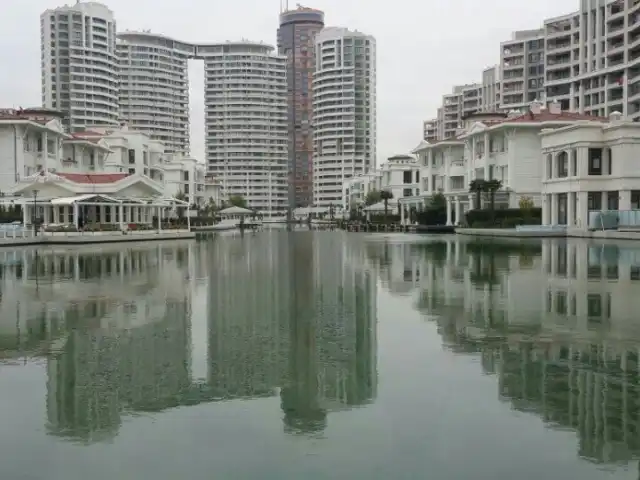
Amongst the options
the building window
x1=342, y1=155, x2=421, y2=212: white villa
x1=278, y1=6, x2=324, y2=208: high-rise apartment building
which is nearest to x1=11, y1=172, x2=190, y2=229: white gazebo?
the building window

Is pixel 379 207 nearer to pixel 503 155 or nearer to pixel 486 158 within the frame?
pixel 486 158

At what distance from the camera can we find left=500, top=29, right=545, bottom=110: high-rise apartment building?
362 feet

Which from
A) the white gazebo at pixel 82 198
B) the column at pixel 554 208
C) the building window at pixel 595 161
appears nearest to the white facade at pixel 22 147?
the white gazebo at pixel 82 198

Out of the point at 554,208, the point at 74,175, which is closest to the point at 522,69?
the point at 554,208

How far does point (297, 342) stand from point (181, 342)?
180cm

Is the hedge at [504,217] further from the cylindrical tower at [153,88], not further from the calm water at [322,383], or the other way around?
the cylindrical tower at [153,88]

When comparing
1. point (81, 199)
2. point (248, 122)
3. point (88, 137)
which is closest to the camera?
point (81, 199)

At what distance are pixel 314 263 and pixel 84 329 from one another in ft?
52.2

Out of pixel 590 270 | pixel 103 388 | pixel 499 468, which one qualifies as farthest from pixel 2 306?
pixel 590 270

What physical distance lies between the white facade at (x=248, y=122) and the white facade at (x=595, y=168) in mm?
111115

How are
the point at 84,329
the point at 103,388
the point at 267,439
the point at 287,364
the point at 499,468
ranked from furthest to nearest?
the point at 84,329 < the point at 287,364 < the point at 103,388 < the point at 267,439 < the point at 499,468

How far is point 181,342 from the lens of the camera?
11.4 m

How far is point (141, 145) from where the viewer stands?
79000mm

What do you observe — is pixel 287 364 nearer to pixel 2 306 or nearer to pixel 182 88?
pixel 2 306
